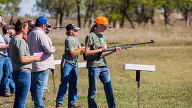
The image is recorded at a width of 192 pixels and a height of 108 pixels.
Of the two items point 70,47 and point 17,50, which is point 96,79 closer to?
point 70,47

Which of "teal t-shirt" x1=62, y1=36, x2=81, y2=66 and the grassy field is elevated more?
"teal t-shirt" x1=62, y1=36, x2=81, y2=66

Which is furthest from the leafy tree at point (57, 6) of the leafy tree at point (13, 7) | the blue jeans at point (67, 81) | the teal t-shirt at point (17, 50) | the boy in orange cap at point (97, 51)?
the teal t-shirt at point (17, 50)

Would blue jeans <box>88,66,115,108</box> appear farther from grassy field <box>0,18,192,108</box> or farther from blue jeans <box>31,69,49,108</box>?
grassy field <box>0,18,192,108</box>

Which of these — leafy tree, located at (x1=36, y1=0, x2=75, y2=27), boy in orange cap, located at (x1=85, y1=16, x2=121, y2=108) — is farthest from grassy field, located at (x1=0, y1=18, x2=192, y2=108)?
leafy tree, located at (x1=36, y1=0, x2=75, y2=27)

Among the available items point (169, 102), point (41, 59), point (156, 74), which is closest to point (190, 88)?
point (169, 102)

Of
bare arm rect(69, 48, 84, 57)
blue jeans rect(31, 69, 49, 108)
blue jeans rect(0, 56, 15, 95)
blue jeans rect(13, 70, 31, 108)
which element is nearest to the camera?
blue jeans rect(13, 70, 31, 108)

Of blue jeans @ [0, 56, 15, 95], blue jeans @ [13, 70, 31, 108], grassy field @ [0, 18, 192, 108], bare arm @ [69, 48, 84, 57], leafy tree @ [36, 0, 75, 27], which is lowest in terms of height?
grassy field @ [0, 18, 192, 108]

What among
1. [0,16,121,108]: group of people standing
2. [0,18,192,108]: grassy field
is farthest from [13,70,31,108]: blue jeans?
[0,18,192,108]: grassy field

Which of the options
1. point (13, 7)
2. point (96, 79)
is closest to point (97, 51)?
point (96, 79)

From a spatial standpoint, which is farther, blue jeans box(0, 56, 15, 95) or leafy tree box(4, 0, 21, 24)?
leafy tree box(4, 0, 21, 24)

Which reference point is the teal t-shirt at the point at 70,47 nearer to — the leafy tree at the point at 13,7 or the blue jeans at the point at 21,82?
Result: the blue jeans at the point at 21,82

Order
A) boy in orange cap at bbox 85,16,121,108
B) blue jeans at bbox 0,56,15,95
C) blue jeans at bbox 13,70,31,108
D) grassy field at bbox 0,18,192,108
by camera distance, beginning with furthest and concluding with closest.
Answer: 1. blue jeans at bbox 0,56,15,95
2. grassy field at bbox 0,18,192,108
3. boy in orange cap at bbox 85,16,121,108
4. blue jeans at bbox 13,70,31,108

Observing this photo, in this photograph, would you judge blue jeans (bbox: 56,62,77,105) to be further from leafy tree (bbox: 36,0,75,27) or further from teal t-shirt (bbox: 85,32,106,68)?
leafy tree (bbox: 36,0,75,27)

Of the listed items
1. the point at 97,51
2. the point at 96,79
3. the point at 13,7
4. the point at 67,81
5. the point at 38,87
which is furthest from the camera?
the point at 13,7
